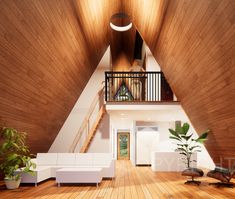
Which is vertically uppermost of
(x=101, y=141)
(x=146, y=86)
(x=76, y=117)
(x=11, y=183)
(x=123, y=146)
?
(x=146, y=86)

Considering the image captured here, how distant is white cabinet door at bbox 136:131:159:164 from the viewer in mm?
12924

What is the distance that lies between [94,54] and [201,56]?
16.5ft

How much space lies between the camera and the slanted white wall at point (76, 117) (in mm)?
11031

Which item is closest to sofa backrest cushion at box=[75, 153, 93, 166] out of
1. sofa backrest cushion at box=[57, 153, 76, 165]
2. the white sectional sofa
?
the white sectional sofa

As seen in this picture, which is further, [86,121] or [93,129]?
[86,121]

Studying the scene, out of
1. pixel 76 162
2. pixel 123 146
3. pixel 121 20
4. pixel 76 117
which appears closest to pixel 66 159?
pixel 76 162

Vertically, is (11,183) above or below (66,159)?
below

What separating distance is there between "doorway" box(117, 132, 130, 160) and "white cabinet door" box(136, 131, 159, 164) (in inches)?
238

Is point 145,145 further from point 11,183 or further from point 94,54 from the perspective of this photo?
point 11,183

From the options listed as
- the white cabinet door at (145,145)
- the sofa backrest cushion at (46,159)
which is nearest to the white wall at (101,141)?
the sofa backrest cushion at (46,159)

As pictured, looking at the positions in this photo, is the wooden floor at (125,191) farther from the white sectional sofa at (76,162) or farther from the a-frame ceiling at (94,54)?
the a-frame ceiling at (94,54)

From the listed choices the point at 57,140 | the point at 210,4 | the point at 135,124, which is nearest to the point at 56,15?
the point at 210,4

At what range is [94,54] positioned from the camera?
403 inches

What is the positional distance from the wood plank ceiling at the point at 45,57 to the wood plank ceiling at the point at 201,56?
5.65 feet
